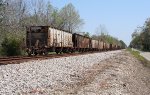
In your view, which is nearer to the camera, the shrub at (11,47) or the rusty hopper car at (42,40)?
the rusty hopper car at (42,40)

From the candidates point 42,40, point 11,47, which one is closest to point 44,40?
point 42,40

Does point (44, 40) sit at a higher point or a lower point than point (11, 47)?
higher

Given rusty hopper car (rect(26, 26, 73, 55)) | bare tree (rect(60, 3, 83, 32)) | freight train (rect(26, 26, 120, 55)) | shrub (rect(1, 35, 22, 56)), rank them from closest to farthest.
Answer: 1. rusty hopper car (rect(26, 26, 73, 55))
2. freight train (rect(26, 26, 120, 55))
3. shrub (rect(1, 35, 22, 56))
4. bare tree (rect(60, 3, 83, 32))

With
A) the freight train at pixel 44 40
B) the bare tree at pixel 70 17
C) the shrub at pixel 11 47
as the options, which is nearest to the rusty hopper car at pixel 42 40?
the freight train at pixel 44 40

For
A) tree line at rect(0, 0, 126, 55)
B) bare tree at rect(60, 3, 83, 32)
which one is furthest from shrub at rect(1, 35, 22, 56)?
bare tree at rect(60, 3, 83, 32)

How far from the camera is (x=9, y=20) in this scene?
221ft

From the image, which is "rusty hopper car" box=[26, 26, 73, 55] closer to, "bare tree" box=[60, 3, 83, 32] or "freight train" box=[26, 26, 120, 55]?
"freight train" box=[26, 26, 120, 55]

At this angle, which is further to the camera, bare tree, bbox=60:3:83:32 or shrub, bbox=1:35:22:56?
bare tree, bbox=60:3:83:32

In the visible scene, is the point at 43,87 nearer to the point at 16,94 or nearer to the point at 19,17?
the point at 16,94

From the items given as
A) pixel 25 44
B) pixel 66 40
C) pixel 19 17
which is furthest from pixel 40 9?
pixel 25 44

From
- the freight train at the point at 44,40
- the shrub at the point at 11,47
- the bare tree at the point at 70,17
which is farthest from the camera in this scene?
the bare tree at the point at 70,17

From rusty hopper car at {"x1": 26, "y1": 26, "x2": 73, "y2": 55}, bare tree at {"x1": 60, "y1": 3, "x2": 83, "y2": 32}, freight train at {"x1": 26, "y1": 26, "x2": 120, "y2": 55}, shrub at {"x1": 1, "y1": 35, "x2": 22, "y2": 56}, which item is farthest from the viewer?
bare tree at {"x1": 60, "y1": 3, "x2": 83, "y2": 32}

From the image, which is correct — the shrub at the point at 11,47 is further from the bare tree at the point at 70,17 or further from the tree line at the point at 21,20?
the bare tree at the point at 70,17

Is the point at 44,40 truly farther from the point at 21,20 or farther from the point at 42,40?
the point at 21,20
